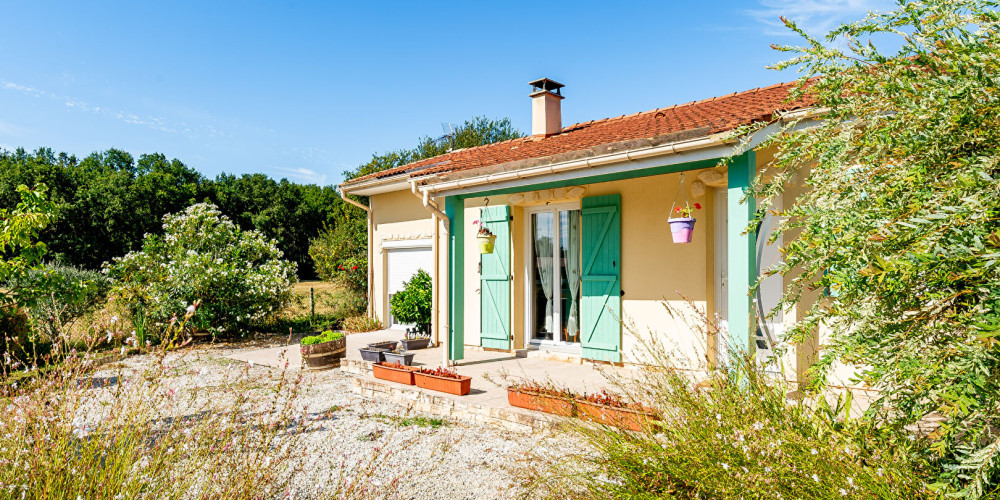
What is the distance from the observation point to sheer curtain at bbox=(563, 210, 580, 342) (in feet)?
26.1

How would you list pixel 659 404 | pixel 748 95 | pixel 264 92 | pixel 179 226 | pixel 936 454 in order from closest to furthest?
1. pixel 936 454
2. pixel 659 404
3. pixel 748 95
4. pixel 179 226
5. pixel 264 92

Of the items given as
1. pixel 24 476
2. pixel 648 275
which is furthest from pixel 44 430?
pixel 648 275

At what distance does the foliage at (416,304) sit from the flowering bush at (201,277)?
3.42 m

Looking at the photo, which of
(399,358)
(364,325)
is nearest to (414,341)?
(399,358)

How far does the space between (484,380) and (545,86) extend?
5.50 metres

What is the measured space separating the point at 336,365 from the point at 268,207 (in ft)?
83.1

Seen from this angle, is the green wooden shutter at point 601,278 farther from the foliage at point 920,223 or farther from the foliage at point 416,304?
the foliage at point 920,223

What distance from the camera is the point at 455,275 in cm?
720

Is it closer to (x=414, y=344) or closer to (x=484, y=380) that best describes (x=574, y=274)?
(x=484, y=380)

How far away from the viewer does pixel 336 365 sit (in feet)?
27.9

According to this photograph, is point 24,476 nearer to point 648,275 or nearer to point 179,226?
point 648,275

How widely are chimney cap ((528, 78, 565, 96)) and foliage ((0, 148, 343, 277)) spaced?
17.8 m

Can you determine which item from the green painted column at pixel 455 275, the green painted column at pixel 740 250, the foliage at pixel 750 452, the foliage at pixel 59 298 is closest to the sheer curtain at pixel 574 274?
the green painted column at pixel 455 275

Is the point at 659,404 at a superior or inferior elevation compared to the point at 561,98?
inferior
